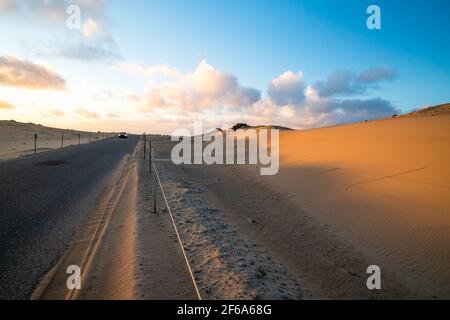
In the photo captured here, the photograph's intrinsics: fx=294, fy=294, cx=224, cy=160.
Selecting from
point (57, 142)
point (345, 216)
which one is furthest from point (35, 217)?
point (57, 142)

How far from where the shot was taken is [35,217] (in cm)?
892

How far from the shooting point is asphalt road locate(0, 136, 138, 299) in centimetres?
566

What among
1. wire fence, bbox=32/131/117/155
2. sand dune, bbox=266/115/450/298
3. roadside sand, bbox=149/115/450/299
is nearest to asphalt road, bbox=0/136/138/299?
roadside sand, bbox=149/115/450/299

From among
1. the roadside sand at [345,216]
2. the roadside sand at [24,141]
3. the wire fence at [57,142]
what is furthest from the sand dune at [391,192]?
the wire fence at [57,142]

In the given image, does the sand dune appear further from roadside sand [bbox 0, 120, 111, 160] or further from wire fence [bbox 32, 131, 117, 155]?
wire fence [bbox 32, 131, 117, 155]

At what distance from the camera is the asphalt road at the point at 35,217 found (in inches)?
223

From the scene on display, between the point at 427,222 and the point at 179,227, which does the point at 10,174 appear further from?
the point at 427,222

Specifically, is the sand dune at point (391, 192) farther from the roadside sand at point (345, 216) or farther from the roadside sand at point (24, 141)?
the roadside sand at point (24, 141)

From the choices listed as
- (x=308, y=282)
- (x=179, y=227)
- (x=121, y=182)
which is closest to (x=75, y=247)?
(x=179, y=227)

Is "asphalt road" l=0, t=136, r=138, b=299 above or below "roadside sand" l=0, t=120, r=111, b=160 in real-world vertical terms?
below
